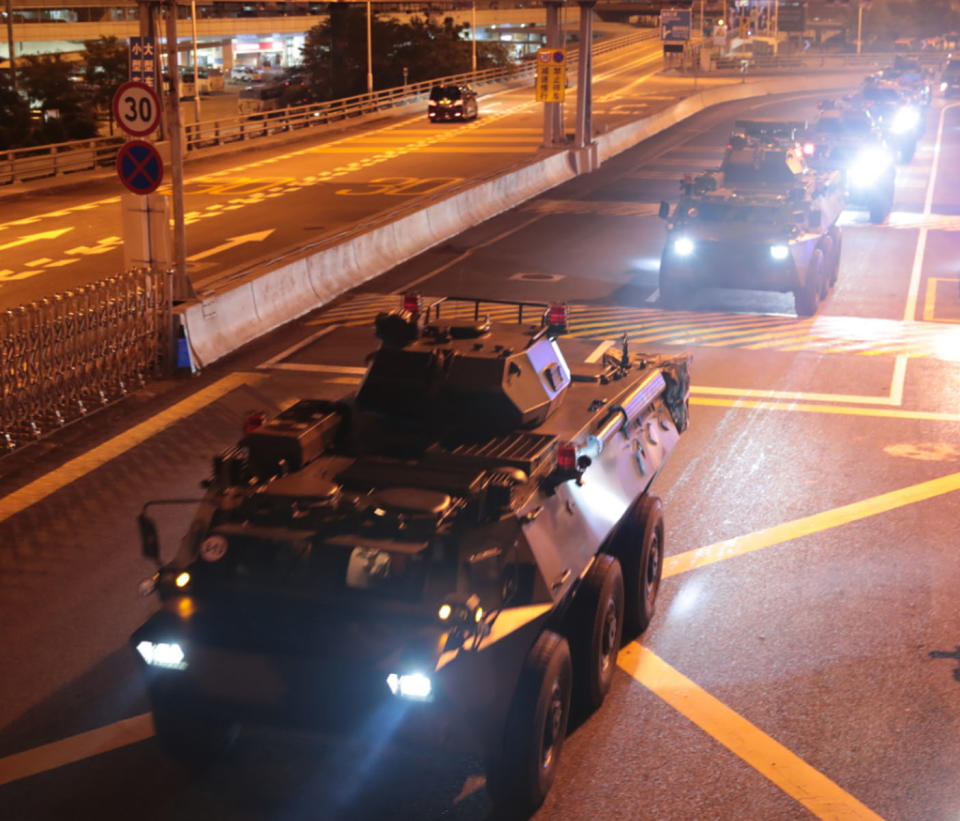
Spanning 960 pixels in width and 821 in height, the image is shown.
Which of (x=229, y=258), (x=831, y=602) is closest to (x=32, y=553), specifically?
(x=831, y=602)

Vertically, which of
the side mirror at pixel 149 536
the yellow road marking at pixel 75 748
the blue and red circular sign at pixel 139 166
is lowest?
the yellow road marking at pixel 75 748

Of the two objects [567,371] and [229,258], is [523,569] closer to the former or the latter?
[567,371]

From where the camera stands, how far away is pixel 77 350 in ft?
44.9

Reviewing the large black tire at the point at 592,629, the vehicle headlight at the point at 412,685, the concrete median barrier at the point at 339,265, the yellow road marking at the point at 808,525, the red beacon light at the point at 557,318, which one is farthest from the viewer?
the concrete median barrier at the point at 339,265

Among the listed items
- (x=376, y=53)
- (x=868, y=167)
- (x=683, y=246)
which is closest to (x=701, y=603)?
(x=683, y=246)

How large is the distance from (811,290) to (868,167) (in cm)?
1109

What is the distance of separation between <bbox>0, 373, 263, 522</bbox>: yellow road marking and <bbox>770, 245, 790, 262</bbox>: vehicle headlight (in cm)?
758

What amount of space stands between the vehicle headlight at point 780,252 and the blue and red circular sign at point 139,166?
8625 mm

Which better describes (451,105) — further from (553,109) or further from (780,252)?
(780,252)

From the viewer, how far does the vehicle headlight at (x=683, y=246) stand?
18.6 m

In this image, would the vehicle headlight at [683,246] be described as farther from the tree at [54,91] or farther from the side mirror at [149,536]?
the tree at [54,91]

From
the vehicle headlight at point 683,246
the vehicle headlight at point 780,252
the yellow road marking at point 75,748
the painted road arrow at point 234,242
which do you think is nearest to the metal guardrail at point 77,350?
the yellow road marking at point 75,748

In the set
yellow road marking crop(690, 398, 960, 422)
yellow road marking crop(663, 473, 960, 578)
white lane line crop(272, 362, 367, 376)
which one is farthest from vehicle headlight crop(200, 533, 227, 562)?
white lane line crop(272, 362, 367, 376)

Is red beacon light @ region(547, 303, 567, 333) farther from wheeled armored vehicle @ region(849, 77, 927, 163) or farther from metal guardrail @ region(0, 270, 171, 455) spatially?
wheeled armored vehicle @ region(849, 77, 927, 163)
